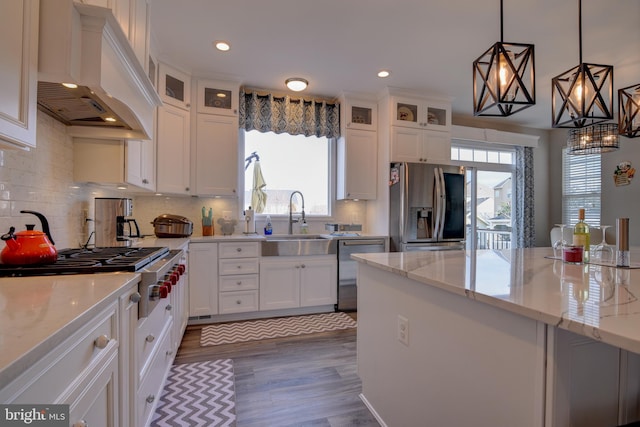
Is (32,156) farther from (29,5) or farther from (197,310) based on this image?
(197,310)

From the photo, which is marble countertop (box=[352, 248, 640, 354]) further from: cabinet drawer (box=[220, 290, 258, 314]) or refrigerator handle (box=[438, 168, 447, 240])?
refrigerator handle (box=[438, 168, 447, 240])

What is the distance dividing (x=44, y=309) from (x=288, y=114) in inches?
130

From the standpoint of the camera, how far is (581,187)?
488 centimetres

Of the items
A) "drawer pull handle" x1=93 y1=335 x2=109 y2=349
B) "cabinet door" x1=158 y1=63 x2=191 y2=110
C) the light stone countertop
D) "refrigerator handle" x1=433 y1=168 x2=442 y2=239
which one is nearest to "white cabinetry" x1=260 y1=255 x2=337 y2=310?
"refrigerator handle" x1=433 y1=168 x2=442 y2=239

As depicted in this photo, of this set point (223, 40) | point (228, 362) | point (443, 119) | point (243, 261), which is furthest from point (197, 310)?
point (443, 119)

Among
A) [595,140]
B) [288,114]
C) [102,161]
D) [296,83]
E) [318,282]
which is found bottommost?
[318,282]

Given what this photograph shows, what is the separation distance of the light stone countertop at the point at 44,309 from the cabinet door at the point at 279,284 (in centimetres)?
206

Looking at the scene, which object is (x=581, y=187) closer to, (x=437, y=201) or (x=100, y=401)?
(x=437, y=201)

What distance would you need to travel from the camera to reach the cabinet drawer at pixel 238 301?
3123 mm

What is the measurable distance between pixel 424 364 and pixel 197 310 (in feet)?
8.08

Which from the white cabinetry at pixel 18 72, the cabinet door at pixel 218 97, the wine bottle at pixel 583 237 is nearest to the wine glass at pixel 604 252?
the wine bottle at pixel 583 237

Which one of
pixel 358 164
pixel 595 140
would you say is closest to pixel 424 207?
pixel 358 164

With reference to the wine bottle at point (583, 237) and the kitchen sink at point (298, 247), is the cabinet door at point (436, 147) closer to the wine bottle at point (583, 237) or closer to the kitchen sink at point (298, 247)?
the kitchen sink at point (298, 247)

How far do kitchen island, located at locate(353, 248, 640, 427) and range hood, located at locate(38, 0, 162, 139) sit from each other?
1490mm
